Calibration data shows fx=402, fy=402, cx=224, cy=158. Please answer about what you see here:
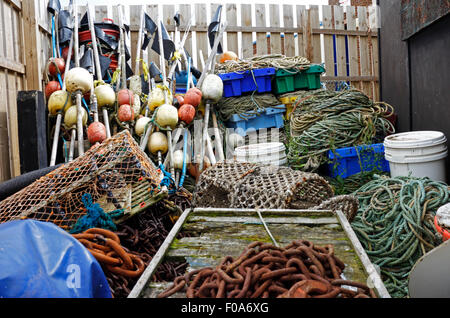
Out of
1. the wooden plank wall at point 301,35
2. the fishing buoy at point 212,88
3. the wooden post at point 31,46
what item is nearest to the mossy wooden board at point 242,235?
the fishing buoy at point 212,88

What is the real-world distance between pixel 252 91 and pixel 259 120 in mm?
582

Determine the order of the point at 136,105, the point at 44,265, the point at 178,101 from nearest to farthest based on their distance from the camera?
the point at 44,265 → the point at 136,105 → the point at 178,101

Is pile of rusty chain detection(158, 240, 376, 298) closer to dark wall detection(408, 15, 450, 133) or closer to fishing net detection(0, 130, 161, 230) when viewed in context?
fishing net detection(0, 130, 161, 230)

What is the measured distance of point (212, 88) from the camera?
21.1ft

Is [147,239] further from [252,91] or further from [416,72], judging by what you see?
[416,72]

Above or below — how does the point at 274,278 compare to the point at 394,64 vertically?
below

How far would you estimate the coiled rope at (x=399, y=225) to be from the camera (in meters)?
3.47

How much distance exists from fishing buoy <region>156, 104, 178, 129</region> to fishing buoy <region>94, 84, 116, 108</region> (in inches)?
32.9

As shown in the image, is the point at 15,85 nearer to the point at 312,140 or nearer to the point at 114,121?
the point at 114,121

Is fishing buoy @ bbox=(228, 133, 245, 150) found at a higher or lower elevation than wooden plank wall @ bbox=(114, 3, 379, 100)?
lower

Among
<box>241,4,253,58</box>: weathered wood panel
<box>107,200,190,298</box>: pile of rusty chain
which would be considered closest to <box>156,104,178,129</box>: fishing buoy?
<box>107,200,190,298</box>: pile of rusty chain

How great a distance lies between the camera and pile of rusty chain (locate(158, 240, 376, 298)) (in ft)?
5.50

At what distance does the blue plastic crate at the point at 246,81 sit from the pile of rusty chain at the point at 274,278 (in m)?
5.22

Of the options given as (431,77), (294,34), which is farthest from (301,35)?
(431,77)
